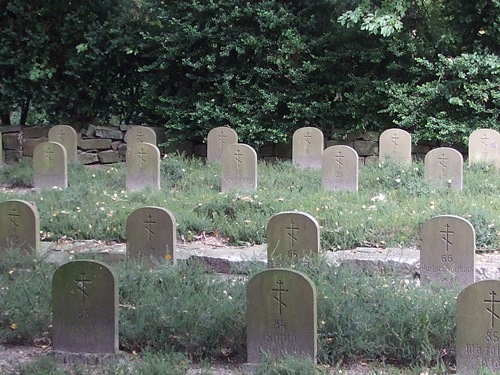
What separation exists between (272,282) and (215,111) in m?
8.46

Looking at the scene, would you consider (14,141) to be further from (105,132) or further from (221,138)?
(221,138)

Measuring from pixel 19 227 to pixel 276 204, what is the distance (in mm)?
2899

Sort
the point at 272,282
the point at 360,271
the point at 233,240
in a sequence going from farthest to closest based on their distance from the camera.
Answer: the point at 233,240, the point at 360,271, the point at 272,282

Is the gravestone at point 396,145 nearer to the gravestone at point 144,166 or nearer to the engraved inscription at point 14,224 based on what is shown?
the gravestone at point 144,166

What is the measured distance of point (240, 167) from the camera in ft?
33.0

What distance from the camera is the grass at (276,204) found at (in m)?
7.77

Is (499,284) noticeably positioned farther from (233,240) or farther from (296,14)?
(296,14)

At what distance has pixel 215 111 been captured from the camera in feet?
43.5

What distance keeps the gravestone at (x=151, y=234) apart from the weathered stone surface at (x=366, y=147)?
6.90 metres

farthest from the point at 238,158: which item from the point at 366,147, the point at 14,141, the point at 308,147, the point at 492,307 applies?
the point at 14,141

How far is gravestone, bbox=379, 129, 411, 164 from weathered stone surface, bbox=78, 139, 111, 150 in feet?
17.3

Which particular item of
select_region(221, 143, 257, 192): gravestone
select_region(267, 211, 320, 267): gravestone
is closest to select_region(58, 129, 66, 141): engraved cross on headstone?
select_region(221, 143, 257, 192): gravestone

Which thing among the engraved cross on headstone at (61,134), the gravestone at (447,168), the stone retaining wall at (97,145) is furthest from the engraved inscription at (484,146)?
the engraved cross on headstone at (61,134)

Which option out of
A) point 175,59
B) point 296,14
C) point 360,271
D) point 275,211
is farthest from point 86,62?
point 360,271
